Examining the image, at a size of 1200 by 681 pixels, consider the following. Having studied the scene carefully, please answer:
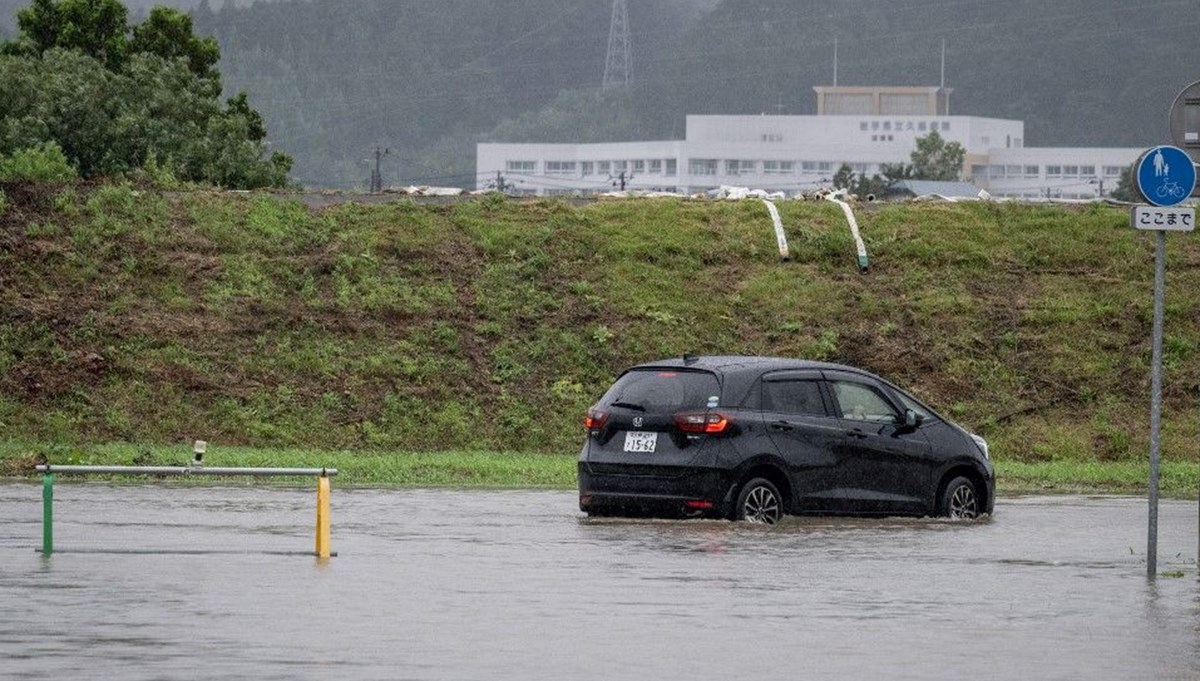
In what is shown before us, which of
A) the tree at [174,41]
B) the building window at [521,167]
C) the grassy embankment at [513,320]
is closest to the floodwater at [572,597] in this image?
the grassy embankment at [513,320]

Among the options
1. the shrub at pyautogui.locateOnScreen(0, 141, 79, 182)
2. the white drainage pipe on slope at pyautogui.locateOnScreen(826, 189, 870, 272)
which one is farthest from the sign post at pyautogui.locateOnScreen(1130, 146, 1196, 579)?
the shrub at pyautogui.locateOnScreen(0, 141, 79, 182)

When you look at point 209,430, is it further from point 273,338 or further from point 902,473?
point 902,473

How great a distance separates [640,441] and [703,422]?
2.18 ft

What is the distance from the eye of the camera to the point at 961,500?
23.0 meters

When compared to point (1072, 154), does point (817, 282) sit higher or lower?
lower

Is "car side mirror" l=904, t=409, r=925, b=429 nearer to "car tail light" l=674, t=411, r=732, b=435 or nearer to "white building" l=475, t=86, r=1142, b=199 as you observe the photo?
"car tail light" l=674, t=411, r=732, b=435

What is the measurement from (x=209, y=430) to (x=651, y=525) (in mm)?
12637

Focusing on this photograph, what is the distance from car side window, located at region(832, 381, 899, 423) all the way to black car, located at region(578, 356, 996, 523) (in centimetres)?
2

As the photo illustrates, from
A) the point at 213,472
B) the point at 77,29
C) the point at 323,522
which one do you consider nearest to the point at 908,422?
the point at 323,522

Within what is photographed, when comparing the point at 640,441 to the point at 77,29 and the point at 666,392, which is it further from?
the point at 77,29

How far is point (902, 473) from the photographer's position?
22.4m

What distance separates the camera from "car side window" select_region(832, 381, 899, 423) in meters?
22.3

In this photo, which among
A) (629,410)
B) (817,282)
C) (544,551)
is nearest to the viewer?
(544,551)

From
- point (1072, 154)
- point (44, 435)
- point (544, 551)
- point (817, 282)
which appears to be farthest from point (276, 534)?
point (1072, 154)
